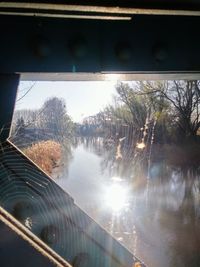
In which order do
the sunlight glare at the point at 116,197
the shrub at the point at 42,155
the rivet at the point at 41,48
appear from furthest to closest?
the shrub at the point at 42,155 < the sunlight glare at the point at 116,197 < the rivet at the point at 41,48

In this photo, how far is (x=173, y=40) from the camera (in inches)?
49.2

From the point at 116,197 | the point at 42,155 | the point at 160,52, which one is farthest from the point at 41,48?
the point at 42,155

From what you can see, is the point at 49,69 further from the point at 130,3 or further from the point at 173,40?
the point at 173,40

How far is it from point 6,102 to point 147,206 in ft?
52.6

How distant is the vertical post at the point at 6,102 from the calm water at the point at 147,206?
384 inches

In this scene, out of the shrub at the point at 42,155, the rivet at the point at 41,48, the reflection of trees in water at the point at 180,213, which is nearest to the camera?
the rivet at the point at 41,48

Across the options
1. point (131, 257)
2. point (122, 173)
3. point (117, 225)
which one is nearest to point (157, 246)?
point (117, 225)

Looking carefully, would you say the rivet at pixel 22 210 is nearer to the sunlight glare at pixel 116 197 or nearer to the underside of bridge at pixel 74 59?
the underside of bridge at pixel 74 59

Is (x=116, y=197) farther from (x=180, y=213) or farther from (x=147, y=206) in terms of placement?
(x=180, y=213)

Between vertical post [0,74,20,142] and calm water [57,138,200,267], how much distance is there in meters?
9.74

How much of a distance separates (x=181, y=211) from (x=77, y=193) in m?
5.42

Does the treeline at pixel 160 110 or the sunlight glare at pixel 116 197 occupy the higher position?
the treeline at pixel 160 110

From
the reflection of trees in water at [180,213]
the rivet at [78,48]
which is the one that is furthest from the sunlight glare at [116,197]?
the rivet at [78,48]

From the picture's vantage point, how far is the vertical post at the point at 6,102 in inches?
39.8
